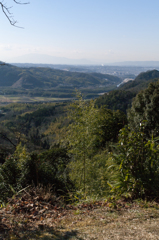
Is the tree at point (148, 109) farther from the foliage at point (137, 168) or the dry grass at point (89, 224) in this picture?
the dry grass at point (89, 224)

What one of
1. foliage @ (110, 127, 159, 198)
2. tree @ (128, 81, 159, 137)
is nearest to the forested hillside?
foliage @ (110, 127, 159, 198)

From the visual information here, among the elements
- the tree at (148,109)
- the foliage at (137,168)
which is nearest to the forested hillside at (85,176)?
the foliage at (137,168)

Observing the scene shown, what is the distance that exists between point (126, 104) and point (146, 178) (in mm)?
74500

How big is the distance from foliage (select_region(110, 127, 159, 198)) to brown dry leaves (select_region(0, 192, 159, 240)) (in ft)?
0.86

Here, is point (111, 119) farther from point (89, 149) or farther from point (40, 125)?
point (40, 125)

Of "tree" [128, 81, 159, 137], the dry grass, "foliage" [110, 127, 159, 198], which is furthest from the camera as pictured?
"tree" [128, 81, 159, 137]

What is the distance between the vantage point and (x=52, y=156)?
16.9m

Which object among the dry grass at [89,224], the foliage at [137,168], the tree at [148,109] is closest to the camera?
the dry grass at [89,224]

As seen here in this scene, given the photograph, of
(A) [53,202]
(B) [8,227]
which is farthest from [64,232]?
(A) [53,202]

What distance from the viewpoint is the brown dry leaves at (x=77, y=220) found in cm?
244

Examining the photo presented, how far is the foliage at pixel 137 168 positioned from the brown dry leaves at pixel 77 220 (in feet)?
0.86

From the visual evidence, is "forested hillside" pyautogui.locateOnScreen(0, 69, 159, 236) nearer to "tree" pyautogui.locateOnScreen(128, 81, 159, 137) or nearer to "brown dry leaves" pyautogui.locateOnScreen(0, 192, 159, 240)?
"brown dry leaves" pyautogui.locateOnScreen(0, 192, 159, 240)

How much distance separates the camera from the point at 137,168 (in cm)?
327

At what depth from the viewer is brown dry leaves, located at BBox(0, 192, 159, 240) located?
2.44 m
